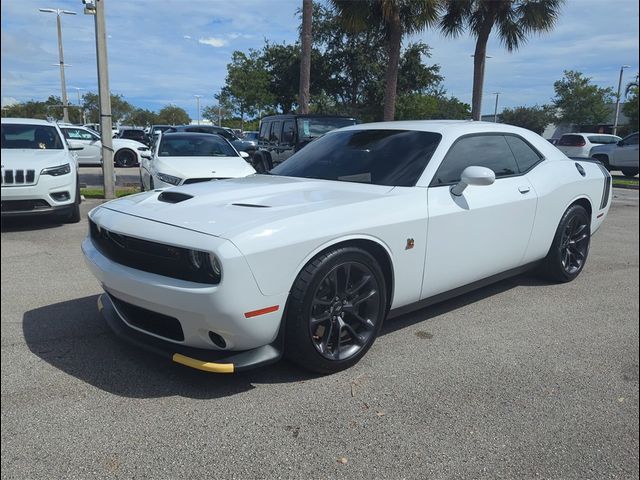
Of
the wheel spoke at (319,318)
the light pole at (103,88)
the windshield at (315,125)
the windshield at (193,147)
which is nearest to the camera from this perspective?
the wheel spoke at (319,318)

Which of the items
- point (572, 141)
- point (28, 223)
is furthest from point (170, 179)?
point (572, 141)

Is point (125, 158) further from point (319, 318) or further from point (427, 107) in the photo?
point (427, 107)

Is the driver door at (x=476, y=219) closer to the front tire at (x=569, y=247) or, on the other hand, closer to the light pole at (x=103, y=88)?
the front tire at (x=569, y=247)

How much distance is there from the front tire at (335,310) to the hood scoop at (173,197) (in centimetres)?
101

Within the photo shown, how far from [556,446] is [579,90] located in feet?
162

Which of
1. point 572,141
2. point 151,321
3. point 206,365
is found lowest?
point 206,365

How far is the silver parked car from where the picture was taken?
18625 millimetres

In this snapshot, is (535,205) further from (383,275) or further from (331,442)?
(331,442)

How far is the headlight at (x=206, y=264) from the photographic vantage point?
2561 mm

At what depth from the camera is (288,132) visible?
12.5 metres

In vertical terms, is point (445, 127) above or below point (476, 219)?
above

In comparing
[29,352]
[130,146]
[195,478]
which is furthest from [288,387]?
[130,146]

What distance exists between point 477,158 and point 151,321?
2745 millimetres

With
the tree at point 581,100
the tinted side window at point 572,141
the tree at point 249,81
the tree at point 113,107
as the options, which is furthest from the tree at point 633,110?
the tree at point 113,107
